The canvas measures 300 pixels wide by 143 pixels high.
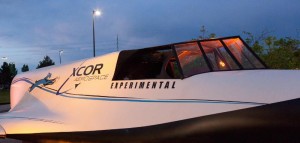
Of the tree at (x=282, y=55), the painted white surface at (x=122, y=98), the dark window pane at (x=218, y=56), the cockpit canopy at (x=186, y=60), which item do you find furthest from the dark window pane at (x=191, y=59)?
the tree at (x=282, y=55)

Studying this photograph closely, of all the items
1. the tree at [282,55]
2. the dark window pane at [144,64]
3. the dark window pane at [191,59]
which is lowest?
the tree at [282,55]

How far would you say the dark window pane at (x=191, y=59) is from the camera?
7148mm

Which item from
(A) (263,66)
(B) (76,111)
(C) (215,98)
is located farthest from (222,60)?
(B) (76,111)

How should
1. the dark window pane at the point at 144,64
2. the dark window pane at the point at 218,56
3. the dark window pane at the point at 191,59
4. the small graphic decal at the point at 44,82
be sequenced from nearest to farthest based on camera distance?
the dark window pane at the point at 191,59, the dark window pane at the point at 218,56, the dark window pane at the point at 144,64, the small graphic decal at the point at 44,82

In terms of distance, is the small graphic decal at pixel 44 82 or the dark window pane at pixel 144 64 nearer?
the dark window pane at pixel 144 64

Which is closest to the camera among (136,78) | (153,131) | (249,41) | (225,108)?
(225,108)

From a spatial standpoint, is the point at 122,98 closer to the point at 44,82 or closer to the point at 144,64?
the point at 144,64

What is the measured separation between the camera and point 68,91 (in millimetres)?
9570

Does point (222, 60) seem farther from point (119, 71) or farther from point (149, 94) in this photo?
point (119, 71)

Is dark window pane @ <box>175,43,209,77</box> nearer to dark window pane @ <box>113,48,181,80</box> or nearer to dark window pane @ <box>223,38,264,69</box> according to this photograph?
dark window pane @ <box>113,48,181,80</box>

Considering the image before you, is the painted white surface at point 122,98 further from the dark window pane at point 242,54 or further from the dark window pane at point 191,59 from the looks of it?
the dark window pane at point 242,54

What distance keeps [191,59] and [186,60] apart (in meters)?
0.09

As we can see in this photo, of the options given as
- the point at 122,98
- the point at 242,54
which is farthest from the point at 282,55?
the point at 122,98

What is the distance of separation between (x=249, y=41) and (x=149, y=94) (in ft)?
40.4
